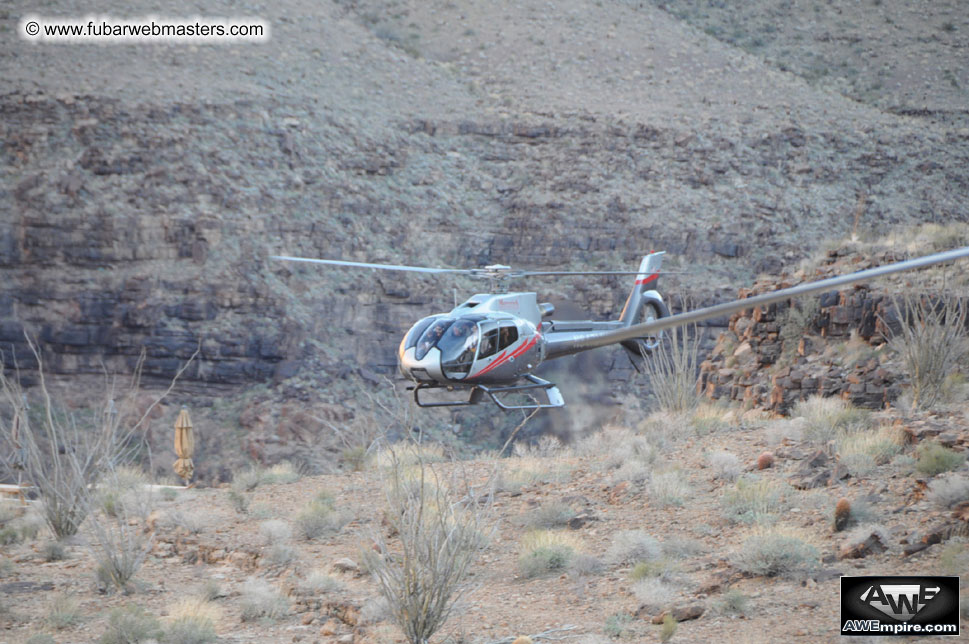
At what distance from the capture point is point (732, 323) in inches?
1006

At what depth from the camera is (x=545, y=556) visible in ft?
40.1

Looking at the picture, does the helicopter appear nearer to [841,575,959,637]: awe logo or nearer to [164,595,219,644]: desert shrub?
[164,595,219,644]: desert shrub

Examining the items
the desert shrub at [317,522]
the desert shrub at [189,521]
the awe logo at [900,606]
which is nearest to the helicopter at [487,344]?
the desert shrub at [317,522]

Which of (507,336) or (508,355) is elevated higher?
(507,336)

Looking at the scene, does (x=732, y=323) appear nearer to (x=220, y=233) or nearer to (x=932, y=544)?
(x=932, y=544)

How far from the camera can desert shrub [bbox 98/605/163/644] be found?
34.9 feet

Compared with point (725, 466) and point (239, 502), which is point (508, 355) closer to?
point (725, 466)

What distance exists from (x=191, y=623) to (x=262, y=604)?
3.52ft

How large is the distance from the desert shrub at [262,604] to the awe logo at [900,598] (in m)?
6.39

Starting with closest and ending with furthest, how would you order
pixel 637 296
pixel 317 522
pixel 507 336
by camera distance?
1. pixel 507 336
2. pixel 317 522
3. pixel 637 296

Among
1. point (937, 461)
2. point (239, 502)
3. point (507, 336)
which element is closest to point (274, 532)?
point (239, 502)

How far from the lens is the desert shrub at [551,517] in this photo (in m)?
13.9

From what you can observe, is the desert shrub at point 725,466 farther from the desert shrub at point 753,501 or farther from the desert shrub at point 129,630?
the desert shrub at point 129,630

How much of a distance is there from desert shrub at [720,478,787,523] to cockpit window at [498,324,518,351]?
11.6ft
